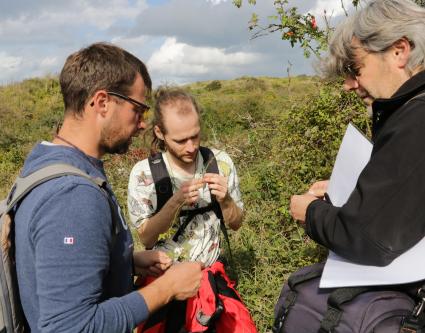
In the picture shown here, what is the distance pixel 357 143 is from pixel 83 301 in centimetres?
133

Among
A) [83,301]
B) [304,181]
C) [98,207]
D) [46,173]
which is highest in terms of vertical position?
Answer: [46,173]

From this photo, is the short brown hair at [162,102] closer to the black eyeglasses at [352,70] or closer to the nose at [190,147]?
the nose at [190,147]

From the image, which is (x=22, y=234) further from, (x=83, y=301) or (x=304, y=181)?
(x=304, y=181)

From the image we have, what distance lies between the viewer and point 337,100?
505cm

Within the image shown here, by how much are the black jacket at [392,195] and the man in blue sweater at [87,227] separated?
0.69 m

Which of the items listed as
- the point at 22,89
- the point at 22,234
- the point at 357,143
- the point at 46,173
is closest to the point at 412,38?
the point at 357,143

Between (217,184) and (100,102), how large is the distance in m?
1.02

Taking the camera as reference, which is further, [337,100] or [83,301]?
[337,100]

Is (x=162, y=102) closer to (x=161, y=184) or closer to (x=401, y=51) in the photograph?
(x=161, y=184)

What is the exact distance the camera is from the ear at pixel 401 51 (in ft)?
5.94

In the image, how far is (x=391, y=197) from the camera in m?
1.56

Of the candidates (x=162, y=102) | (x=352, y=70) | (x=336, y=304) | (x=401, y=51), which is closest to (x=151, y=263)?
(x=336, y=304)

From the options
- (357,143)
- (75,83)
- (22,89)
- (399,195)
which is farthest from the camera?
(22,89)

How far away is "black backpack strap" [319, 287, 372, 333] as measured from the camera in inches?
66.4
